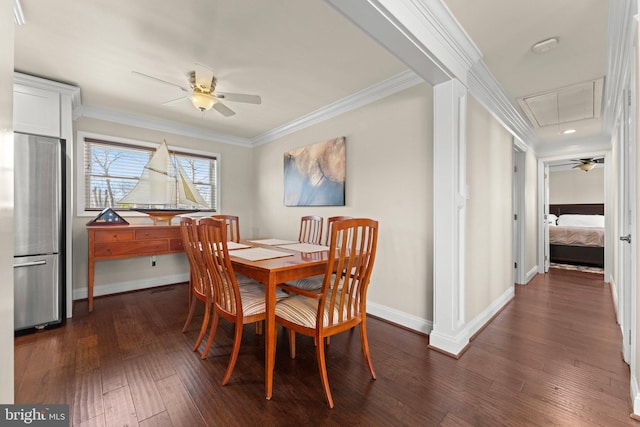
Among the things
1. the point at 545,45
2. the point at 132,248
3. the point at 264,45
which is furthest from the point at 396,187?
the point at 132,248

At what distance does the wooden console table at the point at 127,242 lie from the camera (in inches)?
115

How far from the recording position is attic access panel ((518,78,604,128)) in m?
2.64

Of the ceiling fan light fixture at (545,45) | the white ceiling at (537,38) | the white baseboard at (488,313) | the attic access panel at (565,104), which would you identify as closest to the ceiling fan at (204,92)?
the white ceiling at (537,38)

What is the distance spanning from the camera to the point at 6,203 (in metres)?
0.59

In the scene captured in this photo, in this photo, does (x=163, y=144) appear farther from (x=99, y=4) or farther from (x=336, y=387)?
(x=336, y=387)

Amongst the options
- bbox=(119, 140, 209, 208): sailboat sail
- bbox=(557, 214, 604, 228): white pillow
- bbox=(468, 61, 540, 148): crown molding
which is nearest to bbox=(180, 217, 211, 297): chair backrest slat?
bbox=(119, 140, 209, 208): sailboat sail

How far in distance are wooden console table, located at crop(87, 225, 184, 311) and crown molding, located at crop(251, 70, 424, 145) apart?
2.10m

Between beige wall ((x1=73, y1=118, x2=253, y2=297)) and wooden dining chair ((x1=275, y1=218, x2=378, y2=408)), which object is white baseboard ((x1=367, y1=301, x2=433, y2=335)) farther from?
beige wall ((x1=73, y1=118, x2=253, y2=297))

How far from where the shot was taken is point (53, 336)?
229 centimetres

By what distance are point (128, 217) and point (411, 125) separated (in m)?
3.72

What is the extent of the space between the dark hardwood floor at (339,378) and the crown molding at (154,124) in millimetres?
2455

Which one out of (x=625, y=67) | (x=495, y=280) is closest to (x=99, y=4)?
(x=625, y=67)

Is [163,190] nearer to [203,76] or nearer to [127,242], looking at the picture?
[127,242]

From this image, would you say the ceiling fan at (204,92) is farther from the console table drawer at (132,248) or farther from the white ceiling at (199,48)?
the console table drawer at (132,248)
